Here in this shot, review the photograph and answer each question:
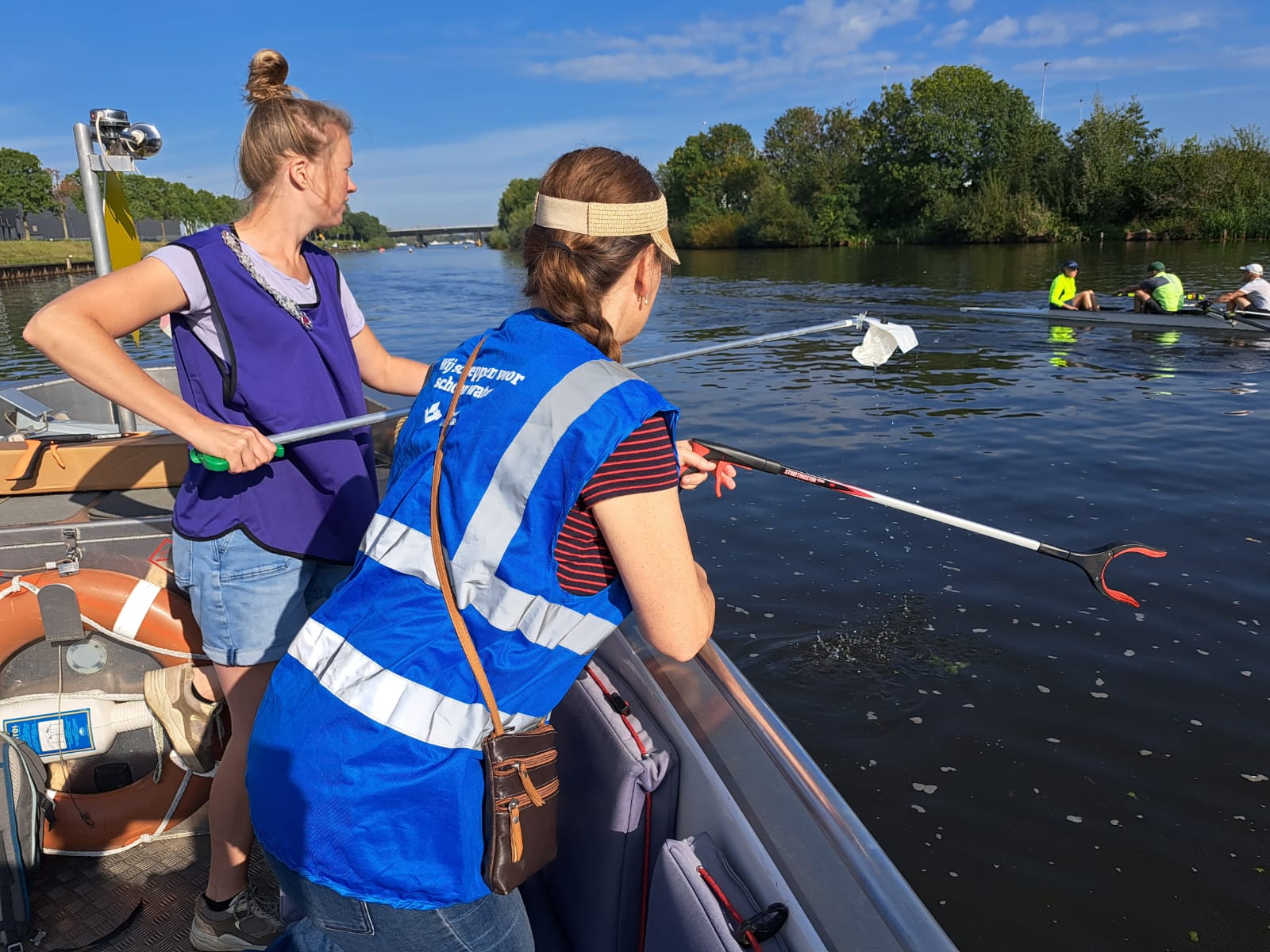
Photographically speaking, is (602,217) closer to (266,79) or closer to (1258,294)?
(266,79)

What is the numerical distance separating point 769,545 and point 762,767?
18.0ft

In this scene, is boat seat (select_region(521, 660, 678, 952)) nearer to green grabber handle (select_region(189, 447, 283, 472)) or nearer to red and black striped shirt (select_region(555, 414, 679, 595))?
red and black striped shirt (select_region(555, 414, 679, 595))

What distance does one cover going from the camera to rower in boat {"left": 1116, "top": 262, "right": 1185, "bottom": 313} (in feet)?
53.2

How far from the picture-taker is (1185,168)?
4469 cm

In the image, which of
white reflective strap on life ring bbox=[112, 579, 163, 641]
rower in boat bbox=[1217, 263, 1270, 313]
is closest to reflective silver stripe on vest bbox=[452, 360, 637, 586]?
white reflective strap on life ring bbox=[112, 579, 163, 641]

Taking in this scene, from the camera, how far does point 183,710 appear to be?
8.23 ft

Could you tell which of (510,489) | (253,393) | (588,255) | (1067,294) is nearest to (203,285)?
(253,393)

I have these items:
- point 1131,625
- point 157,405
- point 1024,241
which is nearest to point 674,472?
point 157,405

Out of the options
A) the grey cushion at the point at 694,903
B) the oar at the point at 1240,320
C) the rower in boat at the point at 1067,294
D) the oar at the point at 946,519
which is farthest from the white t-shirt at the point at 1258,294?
the grey cushion at the point at 694,903

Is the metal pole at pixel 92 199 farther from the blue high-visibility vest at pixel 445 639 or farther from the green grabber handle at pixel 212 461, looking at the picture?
the blue high-visibility vest at pixel 445 639

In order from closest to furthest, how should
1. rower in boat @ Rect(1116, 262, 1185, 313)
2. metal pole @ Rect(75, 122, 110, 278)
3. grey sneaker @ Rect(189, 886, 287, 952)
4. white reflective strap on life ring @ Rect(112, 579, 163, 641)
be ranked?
grey sneaker @ Rect(189, 886, 287, 952), white reflective strap on life ring @ Rect(112, 579, 163, 641), metal pole @ Rect(75, 122, 110, 278), rower in boat @ Rect(1116, 262, 1185, 313)

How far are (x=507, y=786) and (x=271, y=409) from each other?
41.6 inches

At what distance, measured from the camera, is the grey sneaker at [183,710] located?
2492 millimetres

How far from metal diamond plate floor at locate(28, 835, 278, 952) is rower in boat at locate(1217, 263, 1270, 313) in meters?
17.6
